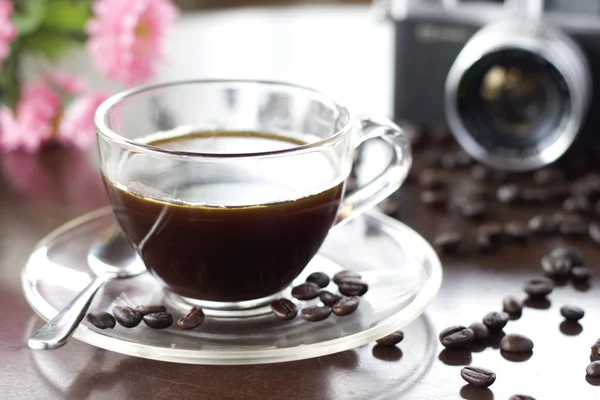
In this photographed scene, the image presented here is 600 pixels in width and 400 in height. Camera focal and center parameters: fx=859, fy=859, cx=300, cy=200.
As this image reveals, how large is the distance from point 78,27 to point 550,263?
3.54ft

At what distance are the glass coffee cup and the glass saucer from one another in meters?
0.06

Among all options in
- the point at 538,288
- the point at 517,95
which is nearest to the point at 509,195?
the point at 517,95

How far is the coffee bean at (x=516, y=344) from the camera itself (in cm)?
103

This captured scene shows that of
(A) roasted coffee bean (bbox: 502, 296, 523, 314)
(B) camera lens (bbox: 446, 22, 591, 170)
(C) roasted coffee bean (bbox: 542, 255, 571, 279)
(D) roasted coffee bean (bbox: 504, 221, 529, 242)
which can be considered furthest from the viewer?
(B) camera lens (bbox: 446, 22, 591, 170)

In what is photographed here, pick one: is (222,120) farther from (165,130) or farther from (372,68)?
(372,68)

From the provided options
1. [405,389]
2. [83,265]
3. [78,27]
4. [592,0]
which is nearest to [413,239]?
[405,389]

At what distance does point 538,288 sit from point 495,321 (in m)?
0.13

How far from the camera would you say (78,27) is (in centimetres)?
178

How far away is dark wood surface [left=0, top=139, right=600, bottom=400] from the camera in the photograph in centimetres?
94

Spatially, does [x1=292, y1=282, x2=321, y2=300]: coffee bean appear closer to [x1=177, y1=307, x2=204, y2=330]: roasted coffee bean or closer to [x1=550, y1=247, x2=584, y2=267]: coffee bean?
[x1=177, y1=307, x2=204, y2=330]: roasted coffee bean

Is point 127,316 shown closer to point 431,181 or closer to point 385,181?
point 385,181

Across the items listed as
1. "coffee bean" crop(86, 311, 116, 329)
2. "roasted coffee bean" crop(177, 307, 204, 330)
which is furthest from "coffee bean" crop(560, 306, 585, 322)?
"coffee bean" crop(86, 311, 116, 329)

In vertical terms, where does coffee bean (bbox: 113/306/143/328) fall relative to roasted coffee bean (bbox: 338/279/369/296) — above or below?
above

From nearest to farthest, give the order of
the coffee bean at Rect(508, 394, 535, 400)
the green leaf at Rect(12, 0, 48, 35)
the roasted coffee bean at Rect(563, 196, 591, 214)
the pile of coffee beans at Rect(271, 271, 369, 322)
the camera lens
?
the coffee bean at Rect(508, 394, 535, 400) < the pile of coffee beans at Rect(271, 271, 369, 322) < the roasted coffee bean at Rect(563, 196, 591, 214) < the camera lens < the green leaf at Rect(12, 0, 48, 35)
